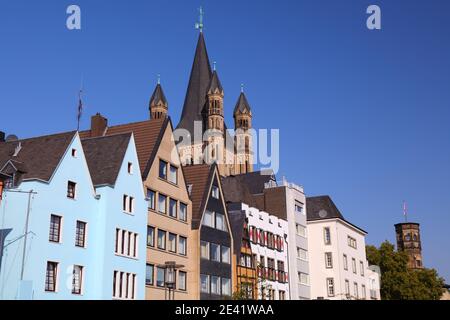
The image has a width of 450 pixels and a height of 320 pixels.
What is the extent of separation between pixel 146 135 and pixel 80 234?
591 inches

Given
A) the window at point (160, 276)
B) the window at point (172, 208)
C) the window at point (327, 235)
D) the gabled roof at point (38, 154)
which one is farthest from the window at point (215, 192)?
Answer: the window at point (327, 235)

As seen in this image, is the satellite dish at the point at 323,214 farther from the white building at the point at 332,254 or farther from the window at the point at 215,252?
the window at the point at 215,252

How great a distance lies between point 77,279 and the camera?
151ft

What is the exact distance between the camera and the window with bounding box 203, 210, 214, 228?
204 feet

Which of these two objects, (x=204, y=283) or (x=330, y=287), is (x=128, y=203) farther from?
(x=330, y=287)

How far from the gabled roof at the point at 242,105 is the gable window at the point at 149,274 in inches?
5660

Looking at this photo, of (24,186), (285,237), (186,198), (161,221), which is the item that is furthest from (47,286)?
(285,237)

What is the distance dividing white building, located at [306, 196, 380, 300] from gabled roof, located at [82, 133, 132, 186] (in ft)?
133

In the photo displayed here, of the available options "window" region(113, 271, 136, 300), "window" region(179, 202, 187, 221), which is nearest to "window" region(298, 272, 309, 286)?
"window" region(179, 202, 187, 221)

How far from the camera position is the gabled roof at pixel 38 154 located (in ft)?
149

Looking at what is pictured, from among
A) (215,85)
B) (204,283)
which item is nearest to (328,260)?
(204,283)

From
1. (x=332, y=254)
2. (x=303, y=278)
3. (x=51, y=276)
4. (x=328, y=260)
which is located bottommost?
(x=51, y=276)

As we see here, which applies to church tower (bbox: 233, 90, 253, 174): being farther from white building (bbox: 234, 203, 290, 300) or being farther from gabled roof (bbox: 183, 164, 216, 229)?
gabled roof (bbox: 183, 164, 216, 229)
